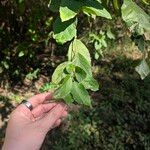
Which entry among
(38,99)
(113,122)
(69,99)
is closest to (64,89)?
(69,99)

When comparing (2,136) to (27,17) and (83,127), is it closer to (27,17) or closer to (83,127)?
(83,127)

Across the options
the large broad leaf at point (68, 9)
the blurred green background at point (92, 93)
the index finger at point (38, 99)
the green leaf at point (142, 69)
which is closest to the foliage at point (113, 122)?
the blurred green background at point (92, 93)

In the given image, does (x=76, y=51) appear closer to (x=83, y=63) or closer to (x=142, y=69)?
(x=83, y=63)

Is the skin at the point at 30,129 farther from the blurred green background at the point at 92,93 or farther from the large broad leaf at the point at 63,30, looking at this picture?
the blurred green background at the point at 92,93

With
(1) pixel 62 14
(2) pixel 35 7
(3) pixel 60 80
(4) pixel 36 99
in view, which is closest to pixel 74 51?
(3) pixel 60 80

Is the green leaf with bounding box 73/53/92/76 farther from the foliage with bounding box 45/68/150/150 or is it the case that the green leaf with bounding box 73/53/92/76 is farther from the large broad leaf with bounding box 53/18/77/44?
the foliage with bounding box 45/68/150/150

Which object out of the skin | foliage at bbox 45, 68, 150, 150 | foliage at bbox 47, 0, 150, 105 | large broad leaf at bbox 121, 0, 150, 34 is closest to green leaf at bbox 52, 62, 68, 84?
foliage at bbox 47, 0, 150, 105

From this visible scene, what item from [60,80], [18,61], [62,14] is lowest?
[18,61]
